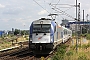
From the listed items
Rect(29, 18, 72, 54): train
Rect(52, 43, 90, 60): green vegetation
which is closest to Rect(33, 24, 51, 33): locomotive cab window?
Rect(29, 18, 72, 54): train

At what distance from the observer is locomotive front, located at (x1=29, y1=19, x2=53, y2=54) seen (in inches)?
804

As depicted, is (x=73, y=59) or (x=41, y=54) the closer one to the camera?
(x=73, y=59)

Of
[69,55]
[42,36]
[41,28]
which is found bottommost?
[69,55]

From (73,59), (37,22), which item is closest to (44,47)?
(37,22)

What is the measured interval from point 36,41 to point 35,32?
34.1 inches

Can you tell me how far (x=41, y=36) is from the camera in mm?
20594

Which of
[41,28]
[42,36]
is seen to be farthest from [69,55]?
[41,28]

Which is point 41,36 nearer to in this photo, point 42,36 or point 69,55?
point 42,36

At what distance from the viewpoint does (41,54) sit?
2167 cm

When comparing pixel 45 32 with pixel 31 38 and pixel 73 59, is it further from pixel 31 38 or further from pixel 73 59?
pixel 73 59

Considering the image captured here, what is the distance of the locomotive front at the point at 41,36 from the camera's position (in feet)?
67.0

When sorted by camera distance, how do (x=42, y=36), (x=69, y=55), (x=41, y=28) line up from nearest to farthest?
(x=69, y=55), (x=42, y=36), (x=41, y=28)

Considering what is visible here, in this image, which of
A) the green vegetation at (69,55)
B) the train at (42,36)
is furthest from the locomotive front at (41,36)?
the green vegetation at (69,55)

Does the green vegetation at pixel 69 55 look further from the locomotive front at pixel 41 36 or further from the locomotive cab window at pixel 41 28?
the locomotive cab window at pixel 41 28
